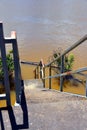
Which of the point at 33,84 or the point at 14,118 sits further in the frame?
the point at 33,84

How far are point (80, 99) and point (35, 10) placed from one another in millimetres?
7896

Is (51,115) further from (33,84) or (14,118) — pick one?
(33,84)

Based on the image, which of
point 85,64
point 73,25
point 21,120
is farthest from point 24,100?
point 73,25

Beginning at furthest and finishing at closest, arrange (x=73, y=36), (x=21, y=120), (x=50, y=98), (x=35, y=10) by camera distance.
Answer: (x=35, y=10)
(x=73, y=36)
(x=50, y=98)
(x=21, y=120)

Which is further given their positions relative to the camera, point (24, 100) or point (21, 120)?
point (24, 100)

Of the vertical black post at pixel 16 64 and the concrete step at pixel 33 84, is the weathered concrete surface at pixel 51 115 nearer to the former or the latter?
the vertical black post at pixel 16 64

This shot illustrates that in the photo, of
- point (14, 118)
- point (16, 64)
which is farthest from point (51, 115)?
point (16, 64)

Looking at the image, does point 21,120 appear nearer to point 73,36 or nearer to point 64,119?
point 64,119

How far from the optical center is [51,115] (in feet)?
8.66

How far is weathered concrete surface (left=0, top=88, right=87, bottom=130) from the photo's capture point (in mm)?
2494

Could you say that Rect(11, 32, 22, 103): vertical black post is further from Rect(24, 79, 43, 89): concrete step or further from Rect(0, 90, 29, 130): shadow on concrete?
Rect(24, 79, 43, 89): concrete step

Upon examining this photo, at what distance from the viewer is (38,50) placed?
812 cm


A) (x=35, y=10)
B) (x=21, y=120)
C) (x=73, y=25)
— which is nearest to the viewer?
(x=21, y=120)

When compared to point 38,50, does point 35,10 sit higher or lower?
higher
